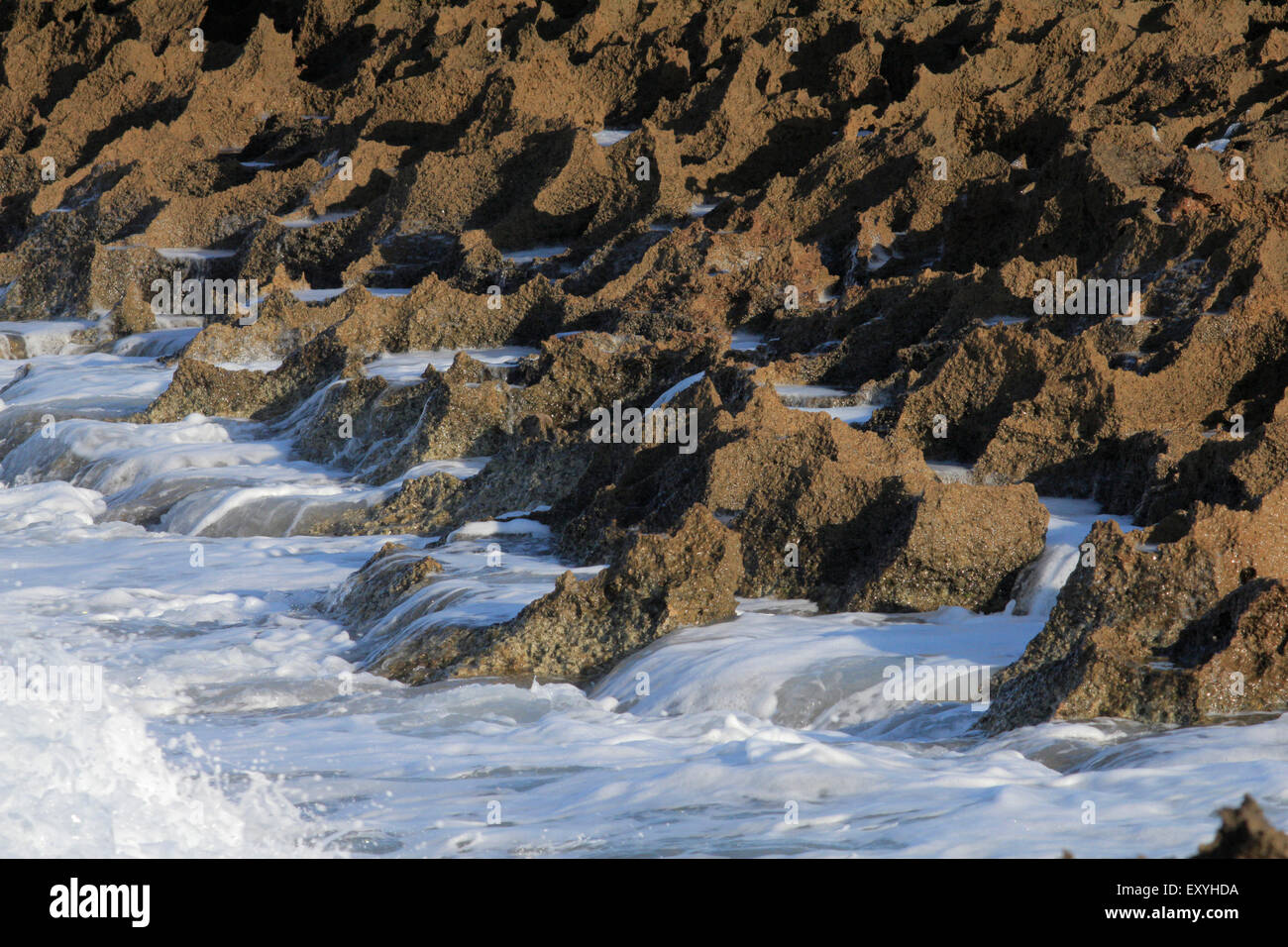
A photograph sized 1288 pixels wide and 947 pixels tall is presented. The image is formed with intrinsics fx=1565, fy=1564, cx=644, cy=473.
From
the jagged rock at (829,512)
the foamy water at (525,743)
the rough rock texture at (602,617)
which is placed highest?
the jagged rock at (829,512)

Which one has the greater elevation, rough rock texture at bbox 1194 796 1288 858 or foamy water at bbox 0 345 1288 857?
rough rock texture at bbox 1194 796 1288 858

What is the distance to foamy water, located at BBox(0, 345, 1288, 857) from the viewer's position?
392 centimetres

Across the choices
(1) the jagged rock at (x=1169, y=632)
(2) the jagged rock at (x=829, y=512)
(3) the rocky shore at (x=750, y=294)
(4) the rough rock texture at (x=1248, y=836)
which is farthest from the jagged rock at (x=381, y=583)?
(4) the rough rock texture at (x=1248, y=836)

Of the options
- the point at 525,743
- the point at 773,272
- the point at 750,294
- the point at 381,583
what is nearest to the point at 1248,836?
the point at 525,743

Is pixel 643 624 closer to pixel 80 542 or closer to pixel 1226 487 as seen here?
pixel 1226 487

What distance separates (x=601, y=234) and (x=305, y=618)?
23.6 ft

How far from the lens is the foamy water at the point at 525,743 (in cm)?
392

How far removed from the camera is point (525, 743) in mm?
4938

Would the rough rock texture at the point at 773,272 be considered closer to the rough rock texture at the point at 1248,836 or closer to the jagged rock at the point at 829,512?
the jagged rock at the point at 829,512

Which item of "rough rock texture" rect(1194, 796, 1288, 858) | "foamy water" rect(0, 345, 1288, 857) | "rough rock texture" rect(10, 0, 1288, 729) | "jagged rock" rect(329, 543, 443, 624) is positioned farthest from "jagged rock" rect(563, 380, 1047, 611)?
"rough rock texture" rect(1194, 796, 1288, 858)

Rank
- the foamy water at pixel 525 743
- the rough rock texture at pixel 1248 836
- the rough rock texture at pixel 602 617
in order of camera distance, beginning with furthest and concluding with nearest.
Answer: the rough rock texture at pixel 602 617, the foamy water at pixel 525 743, the rough rock texture at pixel 1248 836

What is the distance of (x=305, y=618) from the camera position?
265 inches

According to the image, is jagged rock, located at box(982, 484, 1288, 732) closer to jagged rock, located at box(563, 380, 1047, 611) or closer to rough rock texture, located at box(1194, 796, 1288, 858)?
jagged rock, located at box(563, 380, 1047, 611)

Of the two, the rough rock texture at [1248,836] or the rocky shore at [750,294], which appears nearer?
the rough rock texture at [1248,836]
